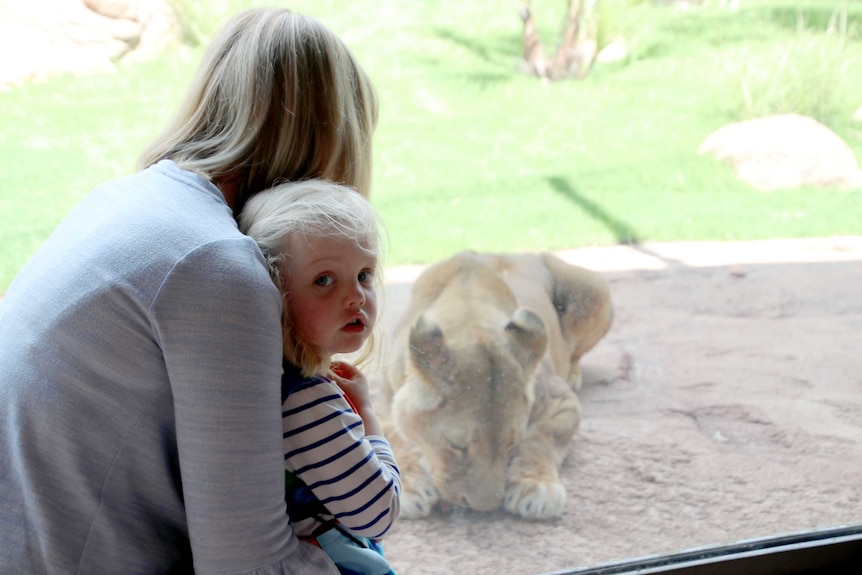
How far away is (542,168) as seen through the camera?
2.35m

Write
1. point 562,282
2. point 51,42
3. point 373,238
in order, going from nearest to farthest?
1. point 373,238
2. point 51,42
3. point 562,282

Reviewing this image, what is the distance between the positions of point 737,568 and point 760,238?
97cm

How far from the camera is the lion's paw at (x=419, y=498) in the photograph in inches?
75.9

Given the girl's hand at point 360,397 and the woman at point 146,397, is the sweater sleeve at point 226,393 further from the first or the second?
the girl's hand at point 360,397

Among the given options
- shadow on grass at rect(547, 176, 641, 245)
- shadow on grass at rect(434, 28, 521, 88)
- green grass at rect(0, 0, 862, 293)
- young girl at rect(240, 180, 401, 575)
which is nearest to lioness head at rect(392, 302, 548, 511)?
green grass at rect(0, 0, 862, 293)

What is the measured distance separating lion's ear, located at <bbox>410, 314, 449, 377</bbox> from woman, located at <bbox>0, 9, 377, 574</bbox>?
95 cm

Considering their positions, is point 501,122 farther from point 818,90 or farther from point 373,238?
point 373,238

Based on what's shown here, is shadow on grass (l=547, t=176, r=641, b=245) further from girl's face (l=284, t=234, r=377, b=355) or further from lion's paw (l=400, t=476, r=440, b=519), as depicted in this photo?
girl's face (l=284, t=234, r=377, b=355)

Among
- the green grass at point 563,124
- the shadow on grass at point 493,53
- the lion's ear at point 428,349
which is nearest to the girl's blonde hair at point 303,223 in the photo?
the lion's ear at point 428,349

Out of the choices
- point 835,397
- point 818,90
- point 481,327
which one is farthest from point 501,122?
point 835,397

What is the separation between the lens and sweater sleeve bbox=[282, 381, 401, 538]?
98 centimetres

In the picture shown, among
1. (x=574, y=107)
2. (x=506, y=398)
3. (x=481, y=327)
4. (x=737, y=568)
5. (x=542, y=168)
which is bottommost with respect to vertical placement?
(x=737, y=568)

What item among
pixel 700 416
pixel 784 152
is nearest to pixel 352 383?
pixel 700 416

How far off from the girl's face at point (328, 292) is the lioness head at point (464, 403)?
0.89 meters
